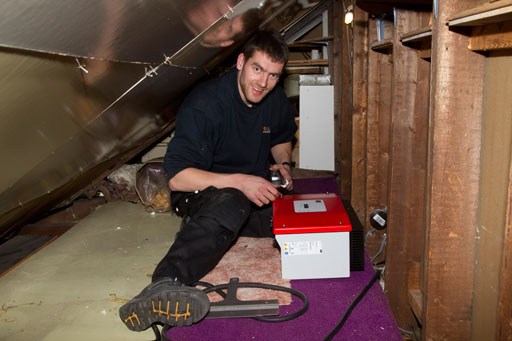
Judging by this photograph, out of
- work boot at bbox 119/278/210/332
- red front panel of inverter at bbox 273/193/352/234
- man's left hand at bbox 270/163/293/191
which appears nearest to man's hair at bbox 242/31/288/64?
man's left hand at bbox 270/163/293/191

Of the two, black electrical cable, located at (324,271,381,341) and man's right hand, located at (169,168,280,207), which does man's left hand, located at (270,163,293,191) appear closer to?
man's right hand, located at (169,168,280,207)

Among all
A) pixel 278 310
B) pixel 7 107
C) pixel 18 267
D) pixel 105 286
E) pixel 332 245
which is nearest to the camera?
pixel 7 107

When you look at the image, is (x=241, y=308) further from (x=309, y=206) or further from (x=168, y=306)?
(x=309, y=206)

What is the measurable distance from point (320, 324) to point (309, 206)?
51cm

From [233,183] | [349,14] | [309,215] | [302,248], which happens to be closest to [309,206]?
[309,215]

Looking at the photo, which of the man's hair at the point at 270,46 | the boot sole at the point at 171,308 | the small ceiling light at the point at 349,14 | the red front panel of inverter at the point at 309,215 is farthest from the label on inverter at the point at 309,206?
the small ceiling light at the point at 349,14

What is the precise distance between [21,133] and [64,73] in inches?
7.6

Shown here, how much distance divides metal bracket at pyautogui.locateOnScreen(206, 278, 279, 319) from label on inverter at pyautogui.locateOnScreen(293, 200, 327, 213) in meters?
0.40

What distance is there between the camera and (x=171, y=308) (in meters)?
1.31

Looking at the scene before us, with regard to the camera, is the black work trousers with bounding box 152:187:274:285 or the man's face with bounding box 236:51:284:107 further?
the man's face with bounding box 236:51:284:107

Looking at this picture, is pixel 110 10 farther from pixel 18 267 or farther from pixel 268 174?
pixel 18 267

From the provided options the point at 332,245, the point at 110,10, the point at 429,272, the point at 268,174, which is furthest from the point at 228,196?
the point at 110,10

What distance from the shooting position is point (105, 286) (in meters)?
1.86

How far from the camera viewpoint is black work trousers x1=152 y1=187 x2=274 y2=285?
149 cm
